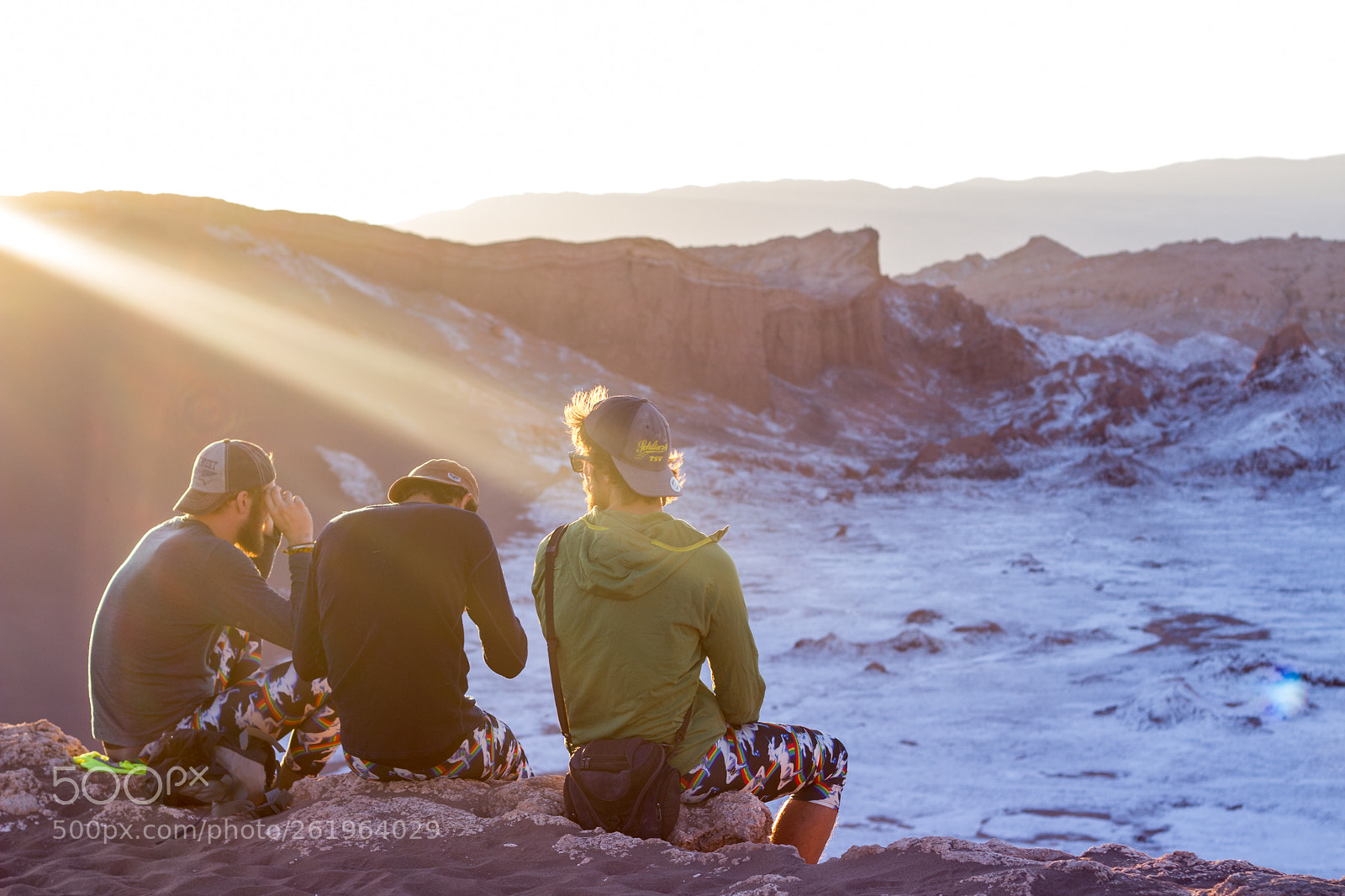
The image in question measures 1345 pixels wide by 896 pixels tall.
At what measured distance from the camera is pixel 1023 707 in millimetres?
9102

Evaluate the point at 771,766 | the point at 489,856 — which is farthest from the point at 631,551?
the point at 489,856

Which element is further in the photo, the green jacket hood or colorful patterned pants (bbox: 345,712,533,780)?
colorful patterned pants (bbox: 345,712,533,780)

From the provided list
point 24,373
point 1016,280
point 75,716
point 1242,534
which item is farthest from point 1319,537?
point 1016,280

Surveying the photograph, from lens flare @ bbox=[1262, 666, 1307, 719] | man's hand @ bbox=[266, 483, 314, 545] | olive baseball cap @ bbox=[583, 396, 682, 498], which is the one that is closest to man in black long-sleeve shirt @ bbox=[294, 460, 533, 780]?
man's hand @ bbox=[266, 483, 314, 545]

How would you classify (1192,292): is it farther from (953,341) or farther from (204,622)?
(204,622)

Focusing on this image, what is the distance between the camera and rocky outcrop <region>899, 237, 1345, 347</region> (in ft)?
162

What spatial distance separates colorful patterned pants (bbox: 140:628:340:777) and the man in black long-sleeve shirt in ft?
0.46

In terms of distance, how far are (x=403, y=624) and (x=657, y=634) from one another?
75 cm

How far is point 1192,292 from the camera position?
172ft

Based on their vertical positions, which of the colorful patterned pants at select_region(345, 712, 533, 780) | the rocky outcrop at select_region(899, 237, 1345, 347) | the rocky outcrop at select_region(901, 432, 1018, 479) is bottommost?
the rocky outcrop at select_region(901, 432, 1018, 479)

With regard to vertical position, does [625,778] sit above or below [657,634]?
below

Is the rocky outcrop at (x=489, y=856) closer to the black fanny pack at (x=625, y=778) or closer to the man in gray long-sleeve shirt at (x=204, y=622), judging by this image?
the black fanny pack at (x=625, y=778)
